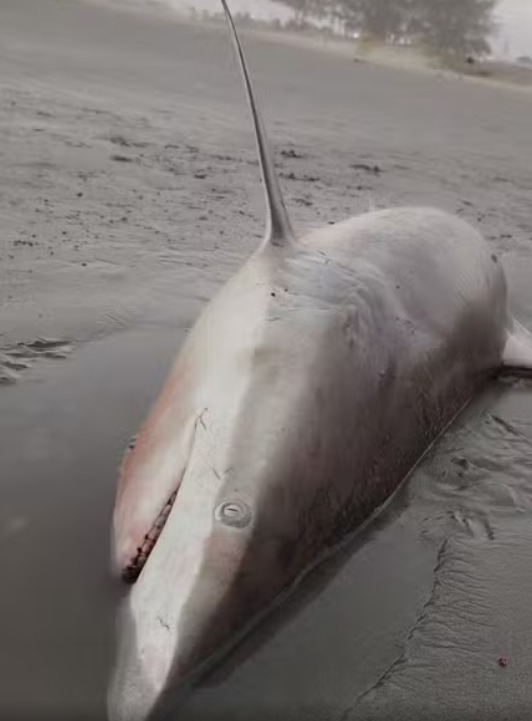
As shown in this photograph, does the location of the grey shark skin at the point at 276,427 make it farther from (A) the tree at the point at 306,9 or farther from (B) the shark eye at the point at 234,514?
(A) the tree at the point at 306,9

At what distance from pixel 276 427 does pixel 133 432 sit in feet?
2.95

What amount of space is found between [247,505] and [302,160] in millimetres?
7454

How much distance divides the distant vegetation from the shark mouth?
2497 centimetres

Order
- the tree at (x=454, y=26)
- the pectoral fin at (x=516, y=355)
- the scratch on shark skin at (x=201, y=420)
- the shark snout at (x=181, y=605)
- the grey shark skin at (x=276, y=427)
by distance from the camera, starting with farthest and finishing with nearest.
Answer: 1. the tree at (x=454, y=26)
2. the pectoral fin at (x=516, y=355)
3. the scratch on shark skin at (x=201, y=420)
4. the grey shark skin at (x=276, y=427)
5. the shark snout at (x=181, y=605)

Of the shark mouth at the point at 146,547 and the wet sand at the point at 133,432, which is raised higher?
the shark mouth at the point at 146,547

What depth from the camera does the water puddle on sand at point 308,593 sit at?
7.97ft

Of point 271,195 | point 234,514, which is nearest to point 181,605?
point 234,514

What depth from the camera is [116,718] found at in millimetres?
2211

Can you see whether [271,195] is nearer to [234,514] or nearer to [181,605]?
[234,514]

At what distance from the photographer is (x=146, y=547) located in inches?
101

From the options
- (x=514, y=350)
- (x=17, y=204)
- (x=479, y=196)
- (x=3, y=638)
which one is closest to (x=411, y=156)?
(x=479, y=196)

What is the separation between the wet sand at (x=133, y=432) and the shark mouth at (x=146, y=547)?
0.05m

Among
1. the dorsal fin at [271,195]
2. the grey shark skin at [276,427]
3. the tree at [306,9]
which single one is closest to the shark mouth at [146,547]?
the grey shark skin at [276,427]

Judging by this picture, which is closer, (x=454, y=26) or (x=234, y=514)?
(x=234, y=514)
